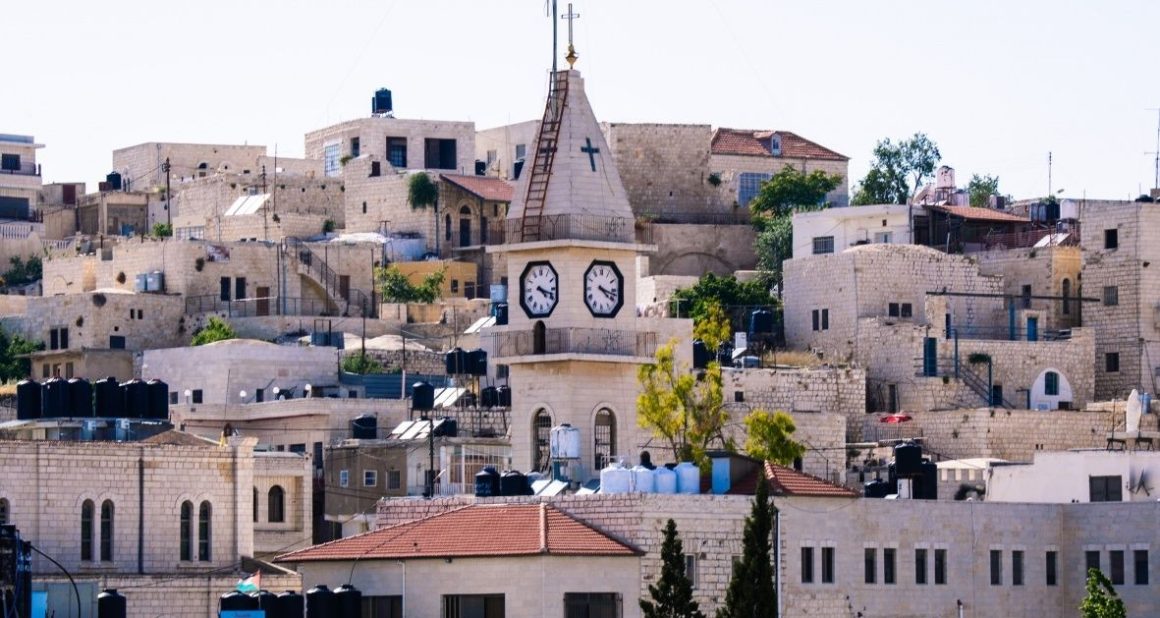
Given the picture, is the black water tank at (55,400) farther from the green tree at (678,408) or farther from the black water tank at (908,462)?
the black water tank at (908,462)

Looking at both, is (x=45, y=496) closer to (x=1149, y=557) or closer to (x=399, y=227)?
(x=1149, y=557)

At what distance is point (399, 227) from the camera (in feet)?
351

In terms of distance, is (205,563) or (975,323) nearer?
(205,563)

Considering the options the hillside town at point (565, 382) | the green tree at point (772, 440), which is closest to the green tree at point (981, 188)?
the hillside town at point (565, 382)

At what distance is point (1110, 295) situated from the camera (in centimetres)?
9256

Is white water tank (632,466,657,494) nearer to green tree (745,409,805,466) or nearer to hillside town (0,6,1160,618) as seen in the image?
hillside town (0,6,1160,618)

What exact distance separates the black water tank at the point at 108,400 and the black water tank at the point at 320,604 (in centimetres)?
1075

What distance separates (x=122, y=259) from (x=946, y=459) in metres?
25.8

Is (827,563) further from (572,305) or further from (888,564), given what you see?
(572,305)

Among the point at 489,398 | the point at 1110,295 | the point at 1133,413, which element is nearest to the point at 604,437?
the point at 489,398

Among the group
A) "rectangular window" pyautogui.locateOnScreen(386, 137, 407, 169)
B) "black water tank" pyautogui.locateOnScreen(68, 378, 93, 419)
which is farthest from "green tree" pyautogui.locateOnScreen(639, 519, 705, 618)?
"rectangular window" pyautogui.locateOnScreen(386, 137, 407, 169)

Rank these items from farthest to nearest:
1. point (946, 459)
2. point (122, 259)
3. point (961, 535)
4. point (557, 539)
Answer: point (122, 259) < point (946, 459) < point (961, 535) < point (557, 539)

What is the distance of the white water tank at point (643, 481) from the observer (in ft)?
203

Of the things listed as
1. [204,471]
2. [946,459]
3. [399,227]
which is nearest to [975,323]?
[946,459]
